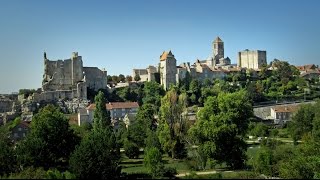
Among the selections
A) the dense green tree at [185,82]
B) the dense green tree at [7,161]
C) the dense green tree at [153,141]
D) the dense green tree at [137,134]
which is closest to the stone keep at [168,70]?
the dense green tree at [185,82]

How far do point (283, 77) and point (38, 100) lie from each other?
47.3 meters

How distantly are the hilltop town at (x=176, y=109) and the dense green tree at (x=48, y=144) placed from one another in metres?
0.16

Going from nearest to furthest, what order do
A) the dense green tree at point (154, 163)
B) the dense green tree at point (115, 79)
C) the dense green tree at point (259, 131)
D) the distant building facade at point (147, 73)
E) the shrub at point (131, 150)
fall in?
the dense green tree at point (154, 163) < the shrub at point (131, 150) < the dense green tree at point (259, 131) < the distant building facade at point (147, 73) < the dense green tree at point (115, 79)

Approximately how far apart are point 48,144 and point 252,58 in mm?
89442

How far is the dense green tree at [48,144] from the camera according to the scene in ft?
113

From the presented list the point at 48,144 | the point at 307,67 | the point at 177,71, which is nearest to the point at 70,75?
the point at 177,71

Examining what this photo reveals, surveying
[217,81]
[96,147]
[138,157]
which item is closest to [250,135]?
[138,157]

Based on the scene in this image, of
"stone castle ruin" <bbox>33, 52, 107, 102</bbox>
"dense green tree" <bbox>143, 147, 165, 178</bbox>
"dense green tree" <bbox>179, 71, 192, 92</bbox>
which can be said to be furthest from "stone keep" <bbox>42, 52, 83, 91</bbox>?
"dense green tree" <bbox>143, 147, 165, 178</bbox>

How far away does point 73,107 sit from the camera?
2926 inches

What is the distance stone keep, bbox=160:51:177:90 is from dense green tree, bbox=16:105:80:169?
44840mm

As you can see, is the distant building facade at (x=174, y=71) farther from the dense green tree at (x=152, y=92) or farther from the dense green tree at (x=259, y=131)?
the dense green tree at (x=259, y=131)

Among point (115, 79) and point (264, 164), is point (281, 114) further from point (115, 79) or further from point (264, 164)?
point (264, 164)

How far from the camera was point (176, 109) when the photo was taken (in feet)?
139

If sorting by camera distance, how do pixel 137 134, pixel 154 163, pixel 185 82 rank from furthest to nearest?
pixel 185 82
pixel 137 134
pixel 154 163
